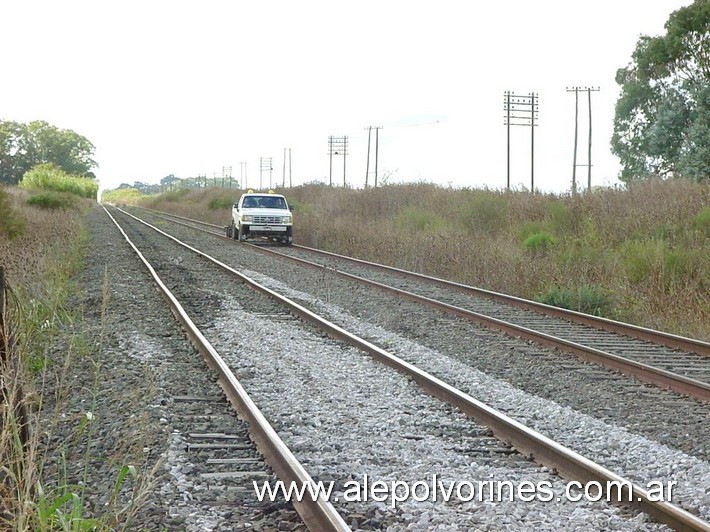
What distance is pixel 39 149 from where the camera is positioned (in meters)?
153

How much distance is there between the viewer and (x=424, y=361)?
31.7 feet

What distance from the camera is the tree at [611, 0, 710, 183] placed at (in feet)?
133

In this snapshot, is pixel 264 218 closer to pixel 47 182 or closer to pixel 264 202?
pixel 264 202

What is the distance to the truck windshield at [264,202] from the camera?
103 feet

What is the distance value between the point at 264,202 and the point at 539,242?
13.2 meters

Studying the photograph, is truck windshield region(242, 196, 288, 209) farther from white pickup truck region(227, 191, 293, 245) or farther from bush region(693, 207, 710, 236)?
bush region(693, 207, 710, 236)

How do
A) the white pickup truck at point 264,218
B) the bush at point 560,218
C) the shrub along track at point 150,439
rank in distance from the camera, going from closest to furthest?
1. the shrub along track at point 150,439
2. the bush at point 560,218
3. the white pickup truck at point 264,218

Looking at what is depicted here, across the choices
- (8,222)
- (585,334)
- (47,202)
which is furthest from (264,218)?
(47,202)

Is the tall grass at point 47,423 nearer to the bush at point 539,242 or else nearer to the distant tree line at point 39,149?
the bush at point 539,242

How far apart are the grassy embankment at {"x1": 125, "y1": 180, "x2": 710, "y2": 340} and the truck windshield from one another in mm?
1771

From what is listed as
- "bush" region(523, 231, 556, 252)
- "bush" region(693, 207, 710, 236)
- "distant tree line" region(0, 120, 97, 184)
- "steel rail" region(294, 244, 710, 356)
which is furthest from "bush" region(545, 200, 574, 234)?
"distant tree line" region(0, 120, 97, 184)

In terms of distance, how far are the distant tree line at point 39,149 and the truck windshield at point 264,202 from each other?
112152mm

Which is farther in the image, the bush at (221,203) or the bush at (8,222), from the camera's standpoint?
the bush at (221,203)

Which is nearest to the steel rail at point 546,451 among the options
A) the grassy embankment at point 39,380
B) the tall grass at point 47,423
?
the tall grass at point 47,423
